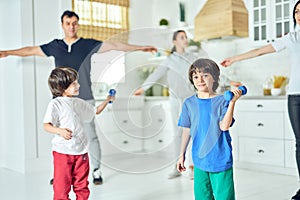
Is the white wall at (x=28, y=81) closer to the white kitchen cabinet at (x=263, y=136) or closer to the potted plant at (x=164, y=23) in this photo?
the potted plant at (x=164, y=23)

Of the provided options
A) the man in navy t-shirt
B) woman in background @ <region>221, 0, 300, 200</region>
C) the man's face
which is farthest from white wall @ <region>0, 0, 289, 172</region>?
woman in background @ <region>221, 0, 300, 200</region>

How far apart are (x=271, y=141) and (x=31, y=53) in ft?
6.39

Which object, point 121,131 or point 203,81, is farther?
point 121,131

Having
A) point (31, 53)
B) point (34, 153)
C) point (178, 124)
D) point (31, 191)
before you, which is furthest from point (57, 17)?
point (178, 124)

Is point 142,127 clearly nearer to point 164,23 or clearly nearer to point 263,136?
point 263,136

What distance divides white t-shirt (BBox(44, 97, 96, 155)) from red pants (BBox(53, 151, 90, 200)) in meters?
0.04

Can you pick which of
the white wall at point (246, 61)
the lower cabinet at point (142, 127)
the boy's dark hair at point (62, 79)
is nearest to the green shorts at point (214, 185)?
the lower cabinet at point (142, 127)

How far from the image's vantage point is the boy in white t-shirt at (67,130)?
161 cm

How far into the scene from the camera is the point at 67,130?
1595mm

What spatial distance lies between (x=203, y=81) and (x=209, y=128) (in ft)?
0.51

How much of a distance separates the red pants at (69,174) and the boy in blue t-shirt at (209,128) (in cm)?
50

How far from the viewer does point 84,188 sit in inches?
68.0

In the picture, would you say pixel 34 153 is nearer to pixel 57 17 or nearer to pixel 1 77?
pixel 1 77

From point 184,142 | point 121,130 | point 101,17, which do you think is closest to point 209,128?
point 184,142
